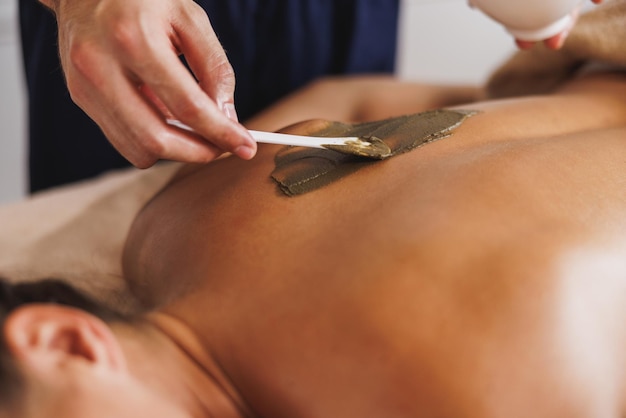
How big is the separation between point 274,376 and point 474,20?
1.44m

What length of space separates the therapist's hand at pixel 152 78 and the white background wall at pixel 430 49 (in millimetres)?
1206

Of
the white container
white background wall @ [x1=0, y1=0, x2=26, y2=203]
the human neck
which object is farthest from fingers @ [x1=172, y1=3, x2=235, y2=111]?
white background wall @ [x1=0, y1=0, x2=26, y2=203]

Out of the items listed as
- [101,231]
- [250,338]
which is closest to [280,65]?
[101,231]

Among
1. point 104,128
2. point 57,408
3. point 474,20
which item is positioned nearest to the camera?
point 57,408

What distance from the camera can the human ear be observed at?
24.8 inches

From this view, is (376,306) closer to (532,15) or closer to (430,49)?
(532,15)

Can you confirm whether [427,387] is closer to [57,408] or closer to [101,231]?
[57,408]

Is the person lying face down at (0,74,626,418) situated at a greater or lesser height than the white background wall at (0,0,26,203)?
greater

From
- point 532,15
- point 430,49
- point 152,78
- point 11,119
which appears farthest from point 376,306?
point 11,119

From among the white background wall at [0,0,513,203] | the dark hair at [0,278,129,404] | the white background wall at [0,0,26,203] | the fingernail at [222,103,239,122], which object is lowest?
the white background wall at [0,0,26,203]

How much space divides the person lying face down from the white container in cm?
19

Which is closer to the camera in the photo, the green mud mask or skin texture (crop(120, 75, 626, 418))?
skin texture (crop(120, 75, 626, 418))

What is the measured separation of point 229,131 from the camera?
66cm

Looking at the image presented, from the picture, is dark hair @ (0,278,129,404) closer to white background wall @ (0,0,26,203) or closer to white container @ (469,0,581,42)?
white container @ (469,0,581,42)
